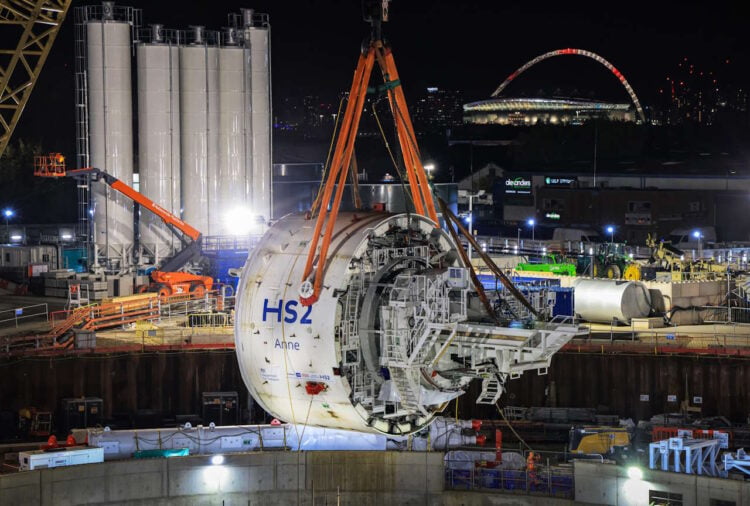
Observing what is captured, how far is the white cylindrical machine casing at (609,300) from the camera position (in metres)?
61.7

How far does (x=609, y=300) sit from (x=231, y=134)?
23362 millimetres

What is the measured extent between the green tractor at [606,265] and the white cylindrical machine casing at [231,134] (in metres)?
17.9

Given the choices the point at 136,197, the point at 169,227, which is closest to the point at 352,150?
the point at 136,197

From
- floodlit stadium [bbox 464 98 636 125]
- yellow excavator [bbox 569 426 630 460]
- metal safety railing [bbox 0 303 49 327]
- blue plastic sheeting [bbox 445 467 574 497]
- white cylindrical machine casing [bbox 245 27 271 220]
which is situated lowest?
blue plastic sheeting [bbox 445 467 574 497]

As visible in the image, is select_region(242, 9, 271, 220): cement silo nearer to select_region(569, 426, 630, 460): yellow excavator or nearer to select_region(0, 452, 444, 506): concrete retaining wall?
select_region(569, 426, 630, 460): yellow excavator

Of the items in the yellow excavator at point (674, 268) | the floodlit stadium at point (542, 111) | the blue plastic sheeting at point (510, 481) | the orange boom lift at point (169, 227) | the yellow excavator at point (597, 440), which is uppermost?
the floodlit stadium at point (542, 111)

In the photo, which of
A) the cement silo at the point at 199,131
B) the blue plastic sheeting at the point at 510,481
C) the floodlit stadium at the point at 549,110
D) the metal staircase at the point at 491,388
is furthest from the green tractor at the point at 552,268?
the floodlit stadium at the point at 549,110

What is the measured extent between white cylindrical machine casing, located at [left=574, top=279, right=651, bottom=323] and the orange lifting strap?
2280 centimetres

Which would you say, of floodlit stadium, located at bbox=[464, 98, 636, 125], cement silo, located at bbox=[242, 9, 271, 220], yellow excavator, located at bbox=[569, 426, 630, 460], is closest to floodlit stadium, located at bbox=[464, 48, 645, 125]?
floodlit stadium, located at bbox=[464, 98, 636, 125]

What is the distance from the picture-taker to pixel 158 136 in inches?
2891

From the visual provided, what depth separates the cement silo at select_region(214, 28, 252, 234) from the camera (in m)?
75.1

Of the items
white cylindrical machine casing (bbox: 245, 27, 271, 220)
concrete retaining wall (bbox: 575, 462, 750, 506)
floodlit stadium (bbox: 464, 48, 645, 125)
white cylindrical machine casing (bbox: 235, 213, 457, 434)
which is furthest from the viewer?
floodlit stadium (bbox: 464, 48, 645, 125)

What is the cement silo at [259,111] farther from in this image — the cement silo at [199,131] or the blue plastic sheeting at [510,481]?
the blue plastic sheeting at [510,481]

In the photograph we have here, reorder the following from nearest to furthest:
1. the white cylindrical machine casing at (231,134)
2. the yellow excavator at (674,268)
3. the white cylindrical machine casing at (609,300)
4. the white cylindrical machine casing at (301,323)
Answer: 1. the white cylindrical machine casing at (301,323)
2. the white cylindrical machine casing at (609,300)
3. the yellow excavator at (674,268)
4. the white cylindrical machine casing at (231,134)
